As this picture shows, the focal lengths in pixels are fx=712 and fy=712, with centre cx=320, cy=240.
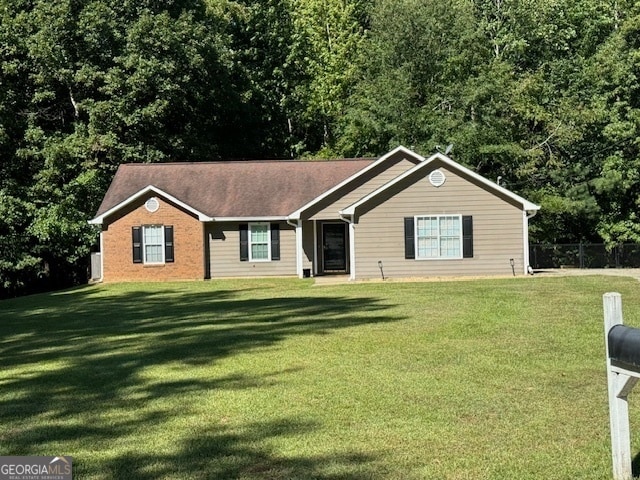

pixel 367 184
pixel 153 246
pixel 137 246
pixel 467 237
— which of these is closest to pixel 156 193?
pixel 153 246

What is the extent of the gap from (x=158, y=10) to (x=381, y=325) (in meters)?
31.0

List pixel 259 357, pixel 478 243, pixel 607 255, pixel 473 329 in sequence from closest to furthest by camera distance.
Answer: pixel 259 357 < pixel 473 329 < pixel 478 243 < pixel 607 255

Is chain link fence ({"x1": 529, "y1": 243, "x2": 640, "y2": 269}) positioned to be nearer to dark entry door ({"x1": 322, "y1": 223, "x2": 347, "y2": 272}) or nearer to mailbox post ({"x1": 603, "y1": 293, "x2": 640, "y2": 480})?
dark entry door ({"x1": 322, "y1": 223, "x2": 347, "y2": 272})

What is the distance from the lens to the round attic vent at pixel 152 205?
25109 millimetres

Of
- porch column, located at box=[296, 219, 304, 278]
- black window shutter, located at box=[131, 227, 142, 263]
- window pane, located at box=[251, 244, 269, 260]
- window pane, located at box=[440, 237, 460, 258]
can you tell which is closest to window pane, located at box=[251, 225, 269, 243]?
window pane, located at box=[251, 244, 269, 260]

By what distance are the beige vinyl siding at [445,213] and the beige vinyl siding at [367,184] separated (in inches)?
83.2

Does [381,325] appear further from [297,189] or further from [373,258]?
[297,189]

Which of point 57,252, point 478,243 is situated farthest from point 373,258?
point 57,252

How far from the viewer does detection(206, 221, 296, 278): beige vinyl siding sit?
25766mm

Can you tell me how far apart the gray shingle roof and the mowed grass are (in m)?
12.4

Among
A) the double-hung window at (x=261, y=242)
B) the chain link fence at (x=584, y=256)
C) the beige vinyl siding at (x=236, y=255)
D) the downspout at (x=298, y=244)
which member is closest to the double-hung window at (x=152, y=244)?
the beige vinyl siding at (x=236, y=255)

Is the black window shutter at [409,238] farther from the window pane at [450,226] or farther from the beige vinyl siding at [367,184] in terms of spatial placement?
the beige vinyl siding at [367,184]

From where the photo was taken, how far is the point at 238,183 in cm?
2734

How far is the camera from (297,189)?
26859mm
